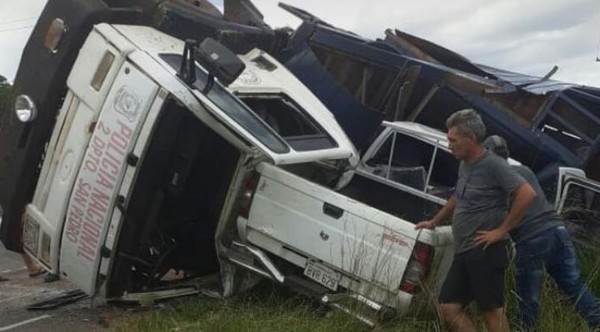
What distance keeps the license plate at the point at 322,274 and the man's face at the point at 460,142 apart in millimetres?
1241

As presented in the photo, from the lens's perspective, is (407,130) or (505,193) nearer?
→ (505,193)

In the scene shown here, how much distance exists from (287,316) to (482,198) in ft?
4.94

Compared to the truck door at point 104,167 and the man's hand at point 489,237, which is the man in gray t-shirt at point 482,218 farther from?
the truck door at point 104,167

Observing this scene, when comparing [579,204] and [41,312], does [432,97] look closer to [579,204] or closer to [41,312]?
[579,204]

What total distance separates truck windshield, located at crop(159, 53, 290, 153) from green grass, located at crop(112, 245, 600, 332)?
1102mm

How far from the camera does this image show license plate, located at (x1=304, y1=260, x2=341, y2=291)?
17.0ft

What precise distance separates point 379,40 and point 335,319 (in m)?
4.04

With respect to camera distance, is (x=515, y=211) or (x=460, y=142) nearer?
(x=515, y=211)

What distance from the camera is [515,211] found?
4.29 metres

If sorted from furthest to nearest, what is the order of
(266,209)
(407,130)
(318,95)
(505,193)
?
1. (318,95)
2. (407,130)
3. (266,209)
4. (505,193)

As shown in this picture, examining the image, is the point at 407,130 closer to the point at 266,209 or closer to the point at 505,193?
the point at 266,209

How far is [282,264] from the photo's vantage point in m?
5.54

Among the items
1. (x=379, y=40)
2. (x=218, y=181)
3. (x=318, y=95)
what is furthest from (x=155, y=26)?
(x=379, y=40)

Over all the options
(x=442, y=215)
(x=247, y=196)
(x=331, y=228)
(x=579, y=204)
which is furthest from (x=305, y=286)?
(x=579, y=204)
